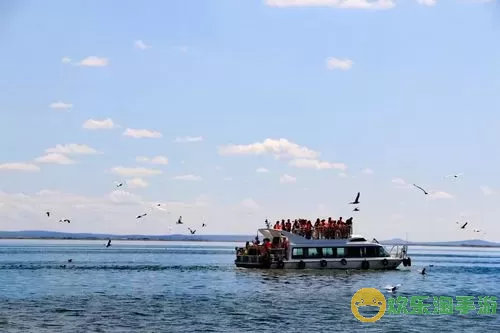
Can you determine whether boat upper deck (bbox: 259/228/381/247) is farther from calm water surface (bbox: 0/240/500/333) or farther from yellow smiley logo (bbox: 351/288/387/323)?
yellow smiley logo (bbox: 351/288/387/323)

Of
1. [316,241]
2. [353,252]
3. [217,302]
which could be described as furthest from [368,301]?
[353,252]

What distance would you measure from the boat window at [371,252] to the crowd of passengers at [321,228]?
281 centimetres

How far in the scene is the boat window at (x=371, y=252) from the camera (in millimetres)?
91562

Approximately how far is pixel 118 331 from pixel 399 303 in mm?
23797

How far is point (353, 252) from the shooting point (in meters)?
90.5

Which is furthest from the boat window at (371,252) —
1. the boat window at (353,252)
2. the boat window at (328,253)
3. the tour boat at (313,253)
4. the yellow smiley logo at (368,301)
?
the yellow smiley logo at (368,301)

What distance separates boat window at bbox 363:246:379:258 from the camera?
91.6 meters

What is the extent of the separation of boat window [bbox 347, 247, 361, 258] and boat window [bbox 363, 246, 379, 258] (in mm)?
919

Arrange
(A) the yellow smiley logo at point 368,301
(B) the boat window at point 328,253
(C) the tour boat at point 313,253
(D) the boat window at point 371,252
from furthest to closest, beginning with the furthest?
(D) the boat window at point 371,252 < (B) the boat window at point 328,253 < (C) the tour boat at point 313,253 < (A) the yellow smiley logo at point 368,301

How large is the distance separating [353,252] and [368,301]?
31.1 m

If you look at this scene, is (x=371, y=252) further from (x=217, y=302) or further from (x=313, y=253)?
(x=217, y=302)


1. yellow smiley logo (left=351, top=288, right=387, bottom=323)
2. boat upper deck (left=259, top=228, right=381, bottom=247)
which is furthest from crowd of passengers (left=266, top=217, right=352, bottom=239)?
yellow smiley logo (left=351, top=288, right=387, bottom=323)

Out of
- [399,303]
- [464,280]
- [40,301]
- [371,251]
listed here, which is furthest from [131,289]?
[464,280]

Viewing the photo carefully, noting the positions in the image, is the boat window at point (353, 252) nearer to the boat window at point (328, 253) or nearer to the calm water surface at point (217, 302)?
the boat window at point (328, 253)
